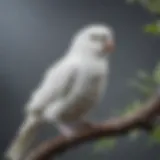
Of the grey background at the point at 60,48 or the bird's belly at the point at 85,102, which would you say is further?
the grey background at the point at 60,48

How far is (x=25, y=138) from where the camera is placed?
87cm

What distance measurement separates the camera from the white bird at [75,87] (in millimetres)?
796

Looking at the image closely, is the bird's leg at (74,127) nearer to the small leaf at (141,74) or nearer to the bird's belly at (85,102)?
the bird's belly at (85,102)

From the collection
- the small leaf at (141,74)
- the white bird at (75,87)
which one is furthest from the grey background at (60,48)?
the white bird at (75,87)

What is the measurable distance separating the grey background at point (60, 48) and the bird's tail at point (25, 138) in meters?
0.07

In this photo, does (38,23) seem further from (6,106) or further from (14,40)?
(6,106)

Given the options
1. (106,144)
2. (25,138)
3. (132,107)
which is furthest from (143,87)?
(25,138)

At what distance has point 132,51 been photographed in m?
0.98

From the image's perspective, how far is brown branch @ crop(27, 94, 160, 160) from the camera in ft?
2.47

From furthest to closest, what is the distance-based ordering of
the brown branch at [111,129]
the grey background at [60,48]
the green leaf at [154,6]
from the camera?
the grey background at [60,48] < the green leaf at [154,6] < the brown branch at [111,129]

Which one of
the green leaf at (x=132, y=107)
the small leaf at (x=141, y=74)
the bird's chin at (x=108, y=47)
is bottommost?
the green leaf at (x=132, y=107)

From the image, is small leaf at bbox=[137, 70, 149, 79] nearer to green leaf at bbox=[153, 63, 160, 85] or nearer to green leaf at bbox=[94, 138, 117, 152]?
green leaf at bbox=[153, 63, 160, 85]

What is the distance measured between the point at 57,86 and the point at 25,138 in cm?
13

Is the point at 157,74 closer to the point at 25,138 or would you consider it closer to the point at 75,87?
the point at 75,87
